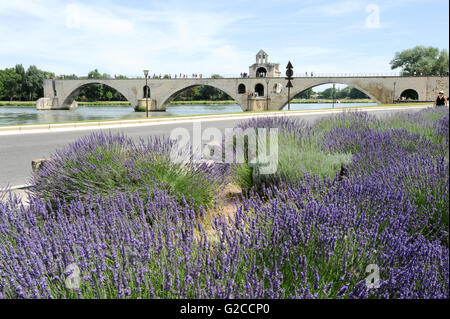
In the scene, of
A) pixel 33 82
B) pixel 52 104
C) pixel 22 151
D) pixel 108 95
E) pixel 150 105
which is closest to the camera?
pixel 22 151

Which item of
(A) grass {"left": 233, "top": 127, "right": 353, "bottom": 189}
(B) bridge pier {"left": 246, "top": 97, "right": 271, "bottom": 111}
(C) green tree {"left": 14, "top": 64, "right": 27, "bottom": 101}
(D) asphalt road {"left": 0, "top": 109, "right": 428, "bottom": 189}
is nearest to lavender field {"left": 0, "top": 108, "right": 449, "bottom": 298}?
(A) grass {"left": 233, "top": 127, "right": 353, "bottom": 189}

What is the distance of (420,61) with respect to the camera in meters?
73.6

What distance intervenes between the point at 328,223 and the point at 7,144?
38.2ft

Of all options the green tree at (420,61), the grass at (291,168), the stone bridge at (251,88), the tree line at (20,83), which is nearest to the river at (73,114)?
the stone bridge at (251,88)

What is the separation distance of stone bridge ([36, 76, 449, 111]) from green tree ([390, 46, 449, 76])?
7.65 meters

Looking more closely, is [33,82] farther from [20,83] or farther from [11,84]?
[11,84]

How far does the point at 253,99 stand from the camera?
64.9m

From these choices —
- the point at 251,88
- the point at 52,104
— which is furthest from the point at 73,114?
the point at 251,88

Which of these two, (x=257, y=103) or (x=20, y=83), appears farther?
(x=20, y=83)

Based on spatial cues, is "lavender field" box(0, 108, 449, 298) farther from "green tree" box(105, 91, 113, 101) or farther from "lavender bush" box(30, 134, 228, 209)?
"green tree" box(105, 91, 113, 101)

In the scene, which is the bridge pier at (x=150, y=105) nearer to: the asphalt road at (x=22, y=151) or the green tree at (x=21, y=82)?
the green tree at (x=21, y=82)

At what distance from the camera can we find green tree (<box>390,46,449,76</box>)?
71438mm

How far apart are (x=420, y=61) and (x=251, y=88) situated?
3225 cm

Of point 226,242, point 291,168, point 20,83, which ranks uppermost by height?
point 20,83
